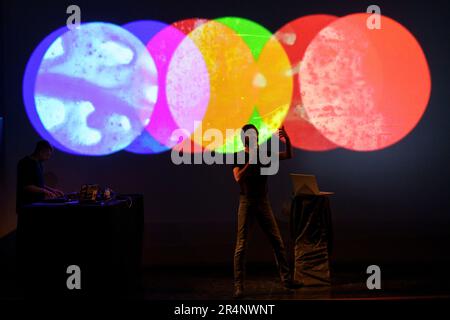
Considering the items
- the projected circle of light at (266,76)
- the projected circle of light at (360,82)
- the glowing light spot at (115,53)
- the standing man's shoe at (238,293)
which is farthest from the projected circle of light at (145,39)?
the standing man's shoe at (238,293)

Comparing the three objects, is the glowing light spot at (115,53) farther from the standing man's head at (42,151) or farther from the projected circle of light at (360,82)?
the projected circle of light at (360,82)

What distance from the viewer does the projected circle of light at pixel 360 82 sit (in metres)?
5.24

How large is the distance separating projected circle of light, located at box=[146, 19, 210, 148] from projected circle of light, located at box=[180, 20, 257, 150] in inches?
2.8

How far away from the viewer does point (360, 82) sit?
527 centimetres

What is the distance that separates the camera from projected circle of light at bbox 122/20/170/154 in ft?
17.1

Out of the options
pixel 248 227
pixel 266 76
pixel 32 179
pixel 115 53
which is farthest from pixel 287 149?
pixel 32 179

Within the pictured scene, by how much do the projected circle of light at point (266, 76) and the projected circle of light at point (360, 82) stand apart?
234 millimetres

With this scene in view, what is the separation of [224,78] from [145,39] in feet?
3.29

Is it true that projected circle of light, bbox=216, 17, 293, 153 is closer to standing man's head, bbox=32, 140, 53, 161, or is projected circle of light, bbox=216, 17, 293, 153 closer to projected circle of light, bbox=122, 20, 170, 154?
projected circle of light, bbox=122, 20, 170, 154

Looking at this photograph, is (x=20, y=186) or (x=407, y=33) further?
(x=407, y=33)

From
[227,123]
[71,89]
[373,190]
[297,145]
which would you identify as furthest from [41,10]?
[373,190]

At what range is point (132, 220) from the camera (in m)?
4.40

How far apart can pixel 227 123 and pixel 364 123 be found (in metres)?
1.59
